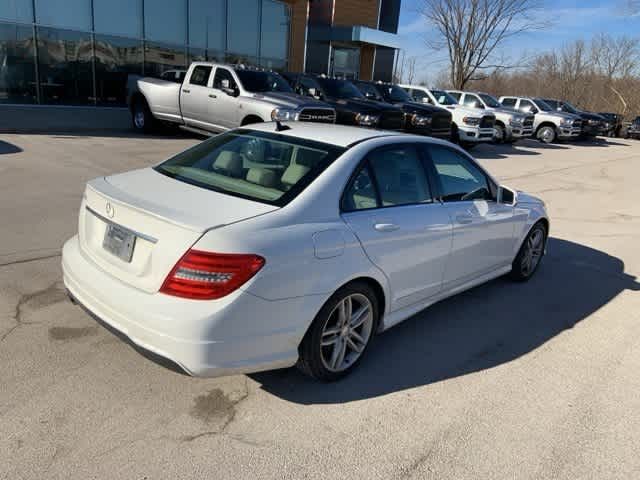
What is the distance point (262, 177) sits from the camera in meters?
3.50

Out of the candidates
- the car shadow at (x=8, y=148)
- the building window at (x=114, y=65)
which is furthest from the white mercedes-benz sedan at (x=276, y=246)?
the building window at (x=114, y=65)

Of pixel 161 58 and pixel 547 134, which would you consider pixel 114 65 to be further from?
pixel 547 134

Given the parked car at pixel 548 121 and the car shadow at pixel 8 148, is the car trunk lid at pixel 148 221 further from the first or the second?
the parked car at pixel 548 121

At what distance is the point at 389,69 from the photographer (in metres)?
33.5

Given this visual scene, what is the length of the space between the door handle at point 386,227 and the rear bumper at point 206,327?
2.58 ft

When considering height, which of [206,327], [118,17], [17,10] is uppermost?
[118,17]

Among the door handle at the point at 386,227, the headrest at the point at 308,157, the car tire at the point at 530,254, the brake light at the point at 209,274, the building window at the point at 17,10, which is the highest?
the building window at the point at 17,10

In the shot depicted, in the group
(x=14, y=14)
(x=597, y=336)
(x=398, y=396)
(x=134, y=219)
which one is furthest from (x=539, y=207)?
(x=14, y=14)

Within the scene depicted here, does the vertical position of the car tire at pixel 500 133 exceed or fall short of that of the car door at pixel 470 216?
it falls short

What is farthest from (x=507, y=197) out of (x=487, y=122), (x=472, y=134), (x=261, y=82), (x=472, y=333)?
(x=487, y=122)

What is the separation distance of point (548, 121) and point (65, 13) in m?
20.3

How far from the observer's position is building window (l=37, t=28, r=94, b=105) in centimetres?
1783

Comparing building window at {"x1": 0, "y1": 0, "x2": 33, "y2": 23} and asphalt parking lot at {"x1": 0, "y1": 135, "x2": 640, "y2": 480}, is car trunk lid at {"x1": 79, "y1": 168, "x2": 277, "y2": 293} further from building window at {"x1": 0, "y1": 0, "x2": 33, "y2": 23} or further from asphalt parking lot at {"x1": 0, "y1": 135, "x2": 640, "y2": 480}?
building window at {"x1": 0, "y1": 0, "x2": 33, "y2": 23}

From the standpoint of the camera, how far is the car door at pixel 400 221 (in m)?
3.46
